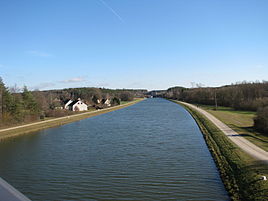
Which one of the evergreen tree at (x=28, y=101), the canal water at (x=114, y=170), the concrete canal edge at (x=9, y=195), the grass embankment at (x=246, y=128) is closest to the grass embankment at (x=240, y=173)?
the canal water at (x=114, y=170)

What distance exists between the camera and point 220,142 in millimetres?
20672

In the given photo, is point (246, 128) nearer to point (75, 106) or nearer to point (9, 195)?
point (9, 195)

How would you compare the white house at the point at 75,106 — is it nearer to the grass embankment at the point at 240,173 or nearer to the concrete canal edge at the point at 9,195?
the grass embankment at the point at 240,173

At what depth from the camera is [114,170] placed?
14406mm

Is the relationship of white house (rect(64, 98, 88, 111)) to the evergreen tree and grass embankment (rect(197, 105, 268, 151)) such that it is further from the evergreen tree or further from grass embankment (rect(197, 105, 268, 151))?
grass embankment (rect(197, 105, 268, 151))

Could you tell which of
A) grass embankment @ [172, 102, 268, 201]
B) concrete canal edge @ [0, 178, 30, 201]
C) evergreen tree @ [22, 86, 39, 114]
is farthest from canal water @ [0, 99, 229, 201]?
evergreen tree @ [22, 86, 39, 114]

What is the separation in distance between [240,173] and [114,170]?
22.6ft

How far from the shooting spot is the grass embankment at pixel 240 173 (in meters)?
10.4

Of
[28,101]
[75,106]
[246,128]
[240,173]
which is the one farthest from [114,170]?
[75,106]

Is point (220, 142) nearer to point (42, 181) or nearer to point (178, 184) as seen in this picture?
point (178, 184)

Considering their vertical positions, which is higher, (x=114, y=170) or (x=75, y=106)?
(x=75, y=106)

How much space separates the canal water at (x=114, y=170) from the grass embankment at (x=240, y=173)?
0.46 m

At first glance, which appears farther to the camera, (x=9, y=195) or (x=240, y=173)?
(x=240, y=173)

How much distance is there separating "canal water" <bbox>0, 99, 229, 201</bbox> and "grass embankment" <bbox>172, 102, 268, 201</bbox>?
17.9 inches
